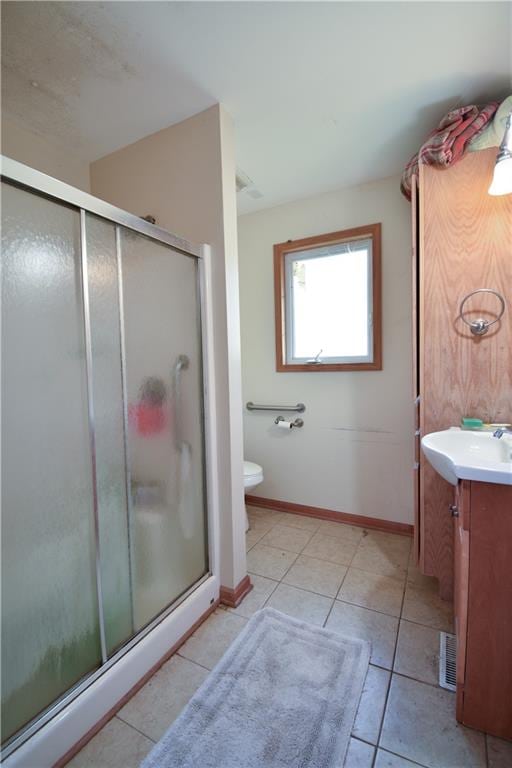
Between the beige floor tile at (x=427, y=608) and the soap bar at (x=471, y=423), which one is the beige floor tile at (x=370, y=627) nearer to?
the beige floor tile at (x=427, y=608)

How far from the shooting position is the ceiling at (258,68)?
112 centimetres

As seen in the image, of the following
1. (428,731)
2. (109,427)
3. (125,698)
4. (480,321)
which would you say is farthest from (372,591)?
(109,427)

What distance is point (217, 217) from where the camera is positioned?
1515mm

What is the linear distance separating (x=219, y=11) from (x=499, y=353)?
1.71 meters

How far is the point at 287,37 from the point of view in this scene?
1194 millimetres

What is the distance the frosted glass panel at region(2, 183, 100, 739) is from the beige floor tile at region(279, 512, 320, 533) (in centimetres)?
155

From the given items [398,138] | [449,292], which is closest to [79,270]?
[449,292]

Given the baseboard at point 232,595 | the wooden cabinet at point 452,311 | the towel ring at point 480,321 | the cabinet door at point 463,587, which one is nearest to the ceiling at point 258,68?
the wooden cabinet at point 452,311

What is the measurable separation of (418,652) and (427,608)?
28 centimetres

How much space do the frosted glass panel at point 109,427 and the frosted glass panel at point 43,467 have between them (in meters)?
0.05

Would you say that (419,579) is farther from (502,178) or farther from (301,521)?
(502,178)

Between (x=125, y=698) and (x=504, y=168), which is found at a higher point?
(x=504, y=168)

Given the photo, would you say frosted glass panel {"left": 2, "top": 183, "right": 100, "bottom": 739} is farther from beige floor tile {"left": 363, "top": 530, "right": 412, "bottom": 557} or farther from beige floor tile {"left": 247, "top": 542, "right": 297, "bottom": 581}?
beige floor tile {"left": 363, "top": 530, "right": 412, "bottom": 557}

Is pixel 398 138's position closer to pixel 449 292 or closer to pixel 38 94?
pixel 449 292
